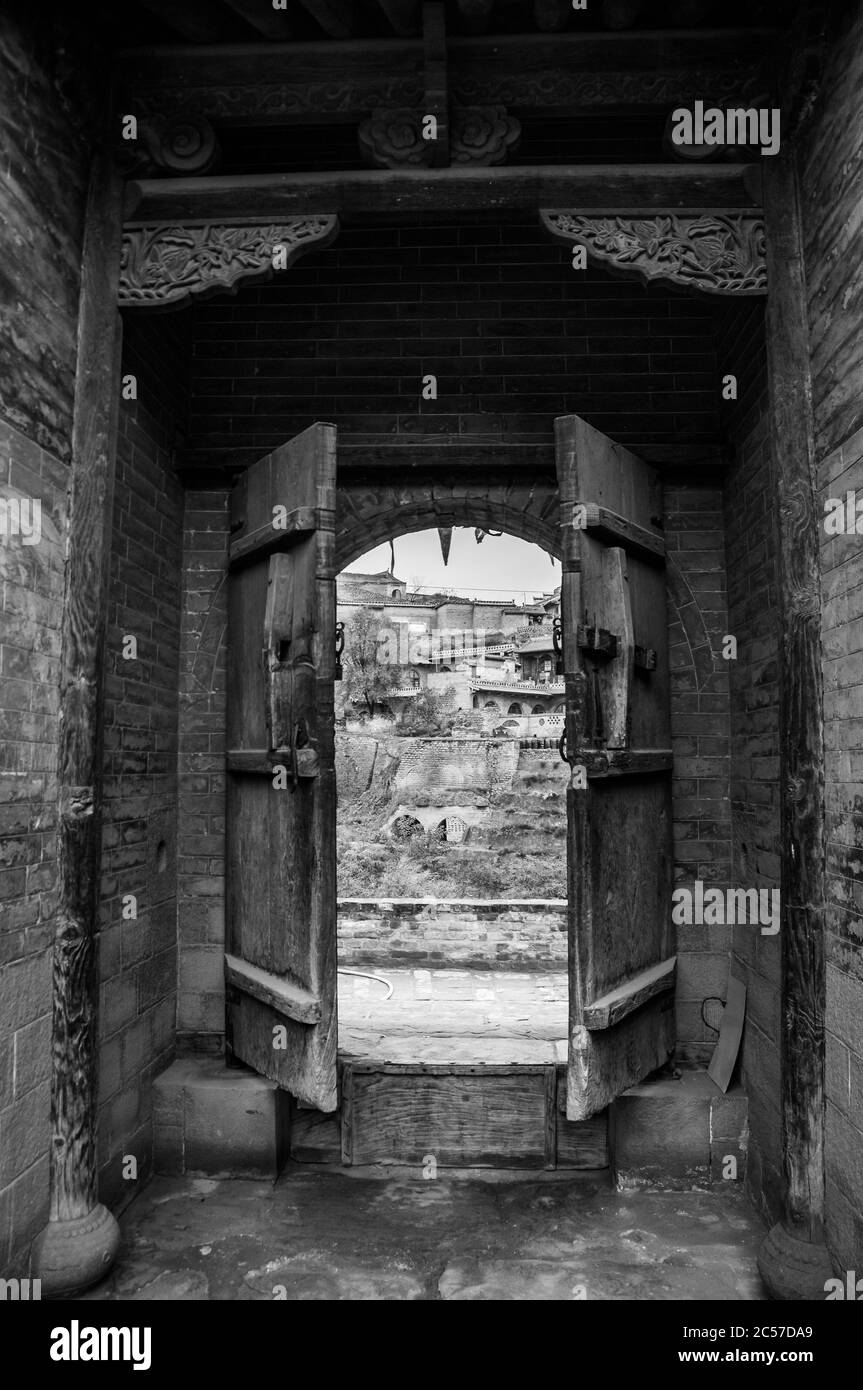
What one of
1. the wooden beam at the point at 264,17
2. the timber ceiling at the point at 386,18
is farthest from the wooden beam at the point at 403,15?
the wooden beam at the point at 264,17

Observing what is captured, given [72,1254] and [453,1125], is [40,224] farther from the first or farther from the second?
[453,1125]

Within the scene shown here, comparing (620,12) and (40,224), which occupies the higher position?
(620,12)

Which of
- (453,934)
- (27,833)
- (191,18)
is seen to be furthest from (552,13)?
(453,934)

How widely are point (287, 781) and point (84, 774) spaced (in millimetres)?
1001

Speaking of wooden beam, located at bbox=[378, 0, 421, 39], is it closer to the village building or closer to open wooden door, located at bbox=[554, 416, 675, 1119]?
the village building

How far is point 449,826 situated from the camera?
87.8 feet

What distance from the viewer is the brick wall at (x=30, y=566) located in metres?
3.07

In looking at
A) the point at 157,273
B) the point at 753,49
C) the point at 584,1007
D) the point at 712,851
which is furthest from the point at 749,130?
the point at 584,1007

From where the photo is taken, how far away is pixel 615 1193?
14.4 feet

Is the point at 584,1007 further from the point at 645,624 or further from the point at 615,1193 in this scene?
the point at 645,624

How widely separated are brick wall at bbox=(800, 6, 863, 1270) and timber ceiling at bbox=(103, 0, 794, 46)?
0.64 meters

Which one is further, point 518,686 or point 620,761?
point 518,686

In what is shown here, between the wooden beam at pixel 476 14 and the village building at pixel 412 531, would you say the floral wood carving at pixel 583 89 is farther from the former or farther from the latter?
the wooden beam at pixel 476 14

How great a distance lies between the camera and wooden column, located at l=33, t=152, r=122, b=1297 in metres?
3.28
